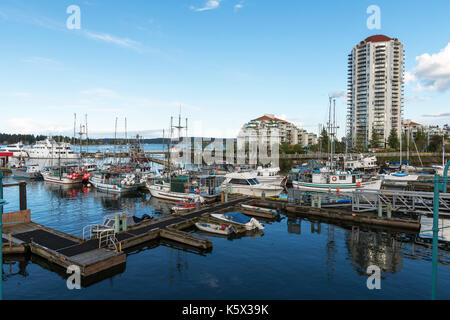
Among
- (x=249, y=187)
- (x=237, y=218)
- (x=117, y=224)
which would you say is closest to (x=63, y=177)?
(x=249, y=187)

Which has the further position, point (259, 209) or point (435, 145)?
point (435, 145)

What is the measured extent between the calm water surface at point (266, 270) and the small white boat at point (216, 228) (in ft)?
3.83

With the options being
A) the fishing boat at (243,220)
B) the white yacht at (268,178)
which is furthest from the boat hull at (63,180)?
the fishing boat at (243,220)

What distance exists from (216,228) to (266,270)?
8.37 meters

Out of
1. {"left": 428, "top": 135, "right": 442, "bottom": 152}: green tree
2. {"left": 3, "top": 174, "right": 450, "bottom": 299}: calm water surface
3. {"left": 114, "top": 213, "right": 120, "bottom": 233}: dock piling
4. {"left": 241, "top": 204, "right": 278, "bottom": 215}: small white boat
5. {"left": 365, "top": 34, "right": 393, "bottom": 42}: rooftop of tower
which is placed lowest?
{"left": 3, "top": 174, "right": 450, "bottom": 299}: calm water surface

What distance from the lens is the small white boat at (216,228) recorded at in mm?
24781

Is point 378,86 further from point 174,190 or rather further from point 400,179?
point 174,190

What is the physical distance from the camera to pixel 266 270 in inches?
695

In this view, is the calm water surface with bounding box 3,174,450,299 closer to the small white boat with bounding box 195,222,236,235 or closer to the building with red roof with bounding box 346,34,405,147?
the small white boat with bounding box 195,222,236,235

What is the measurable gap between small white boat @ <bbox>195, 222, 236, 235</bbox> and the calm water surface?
1.17 m

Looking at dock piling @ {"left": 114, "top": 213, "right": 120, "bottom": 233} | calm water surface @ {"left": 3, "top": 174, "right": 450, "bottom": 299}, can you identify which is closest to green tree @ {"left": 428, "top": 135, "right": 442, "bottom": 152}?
calm water surface @ {"left": 3, "top": 174, "right": 450, "bottom": 299}

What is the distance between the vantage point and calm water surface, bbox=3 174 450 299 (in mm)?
14914

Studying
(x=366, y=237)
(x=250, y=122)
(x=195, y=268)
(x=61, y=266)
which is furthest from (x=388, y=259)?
(x=250, y=122)
